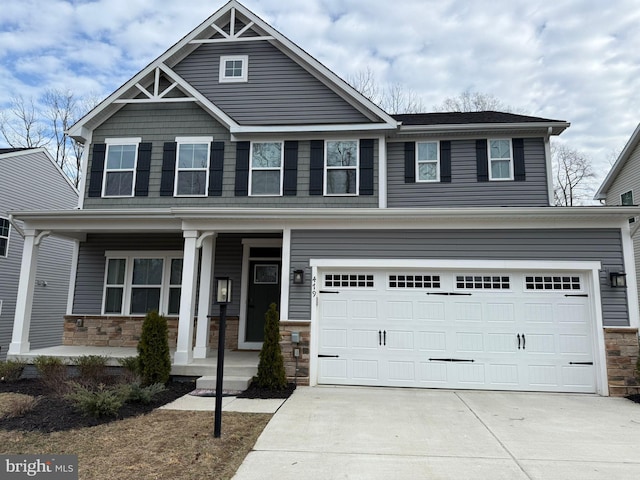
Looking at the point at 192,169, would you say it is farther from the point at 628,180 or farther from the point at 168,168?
the point at 628,180

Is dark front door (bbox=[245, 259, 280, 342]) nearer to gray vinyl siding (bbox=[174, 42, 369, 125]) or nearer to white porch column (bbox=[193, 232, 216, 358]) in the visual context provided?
white porch column (bbox=[193, 232, 216, 358])

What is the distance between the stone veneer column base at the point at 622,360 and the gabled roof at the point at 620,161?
8950 millimetres

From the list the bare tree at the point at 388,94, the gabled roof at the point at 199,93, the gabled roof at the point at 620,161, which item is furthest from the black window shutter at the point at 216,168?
the gabled roof at the point at 620,161

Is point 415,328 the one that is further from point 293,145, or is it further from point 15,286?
point 15,286

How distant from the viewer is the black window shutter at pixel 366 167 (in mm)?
9680

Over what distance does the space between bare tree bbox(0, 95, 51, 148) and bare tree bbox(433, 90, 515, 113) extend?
21571mm

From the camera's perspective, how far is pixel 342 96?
33.1 feet

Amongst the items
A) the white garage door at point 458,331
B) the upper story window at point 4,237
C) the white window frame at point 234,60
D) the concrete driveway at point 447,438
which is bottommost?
the concrete driveway at point 447,438

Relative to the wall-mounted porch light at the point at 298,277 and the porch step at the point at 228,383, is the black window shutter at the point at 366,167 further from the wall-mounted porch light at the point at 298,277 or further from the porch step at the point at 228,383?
the porch step at the point at 228,383

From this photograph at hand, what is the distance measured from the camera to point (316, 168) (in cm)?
990

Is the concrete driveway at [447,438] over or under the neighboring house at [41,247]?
under

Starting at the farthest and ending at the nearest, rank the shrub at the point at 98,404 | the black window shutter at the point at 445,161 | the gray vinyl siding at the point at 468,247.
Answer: the black window shutter at the point at 445,161, the gray vinyl siding at the point at 468,247, the shrub at the point at 98,404

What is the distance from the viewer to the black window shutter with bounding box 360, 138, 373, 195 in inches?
381

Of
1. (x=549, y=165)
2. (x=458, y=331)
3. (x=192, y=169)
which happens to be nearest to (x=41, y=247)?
(x=192, y=169)
